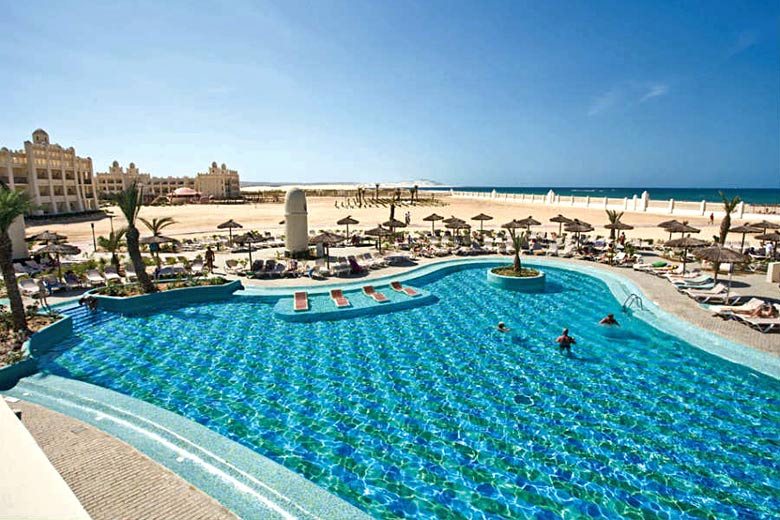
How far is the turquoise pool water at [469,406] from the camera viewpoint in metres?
5.95

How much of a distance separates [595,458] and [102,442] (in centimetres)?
756

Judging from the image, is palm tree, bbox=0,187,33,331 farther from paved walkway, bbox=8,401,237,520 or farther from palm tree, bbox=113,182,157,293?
paved walkway, bbox=8,401,237,520

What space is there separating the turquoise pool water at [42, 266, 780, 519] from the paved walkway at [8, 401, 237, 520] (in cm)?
156

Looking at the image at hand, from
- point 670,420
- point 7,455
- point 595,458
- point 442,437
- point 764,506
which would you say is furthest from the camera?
point 670,420

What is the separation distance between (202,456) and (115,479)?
103 centimetres

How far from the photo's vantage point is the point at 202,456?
586 centimetres

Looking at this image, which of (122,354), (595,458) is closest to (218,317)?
(122,354)

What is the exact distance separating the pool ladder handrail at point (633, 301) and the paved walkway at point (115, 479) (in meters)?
13.1

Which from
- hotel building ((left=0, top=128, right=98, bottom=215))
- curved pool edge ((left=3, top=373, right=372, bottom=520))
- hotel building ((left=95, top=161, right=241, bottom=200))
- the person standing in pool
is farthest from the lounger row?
hotel building ((left=95, top=161, right=241, bottom=200))

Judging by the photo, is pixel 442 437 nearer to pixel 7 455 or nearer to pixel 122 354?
pixel 7 455

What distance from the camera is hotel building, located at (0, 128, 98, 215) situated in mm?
43406

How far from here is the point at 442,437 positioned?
7.09 metres

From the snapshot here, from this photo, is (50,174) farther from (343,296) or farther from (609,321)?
(609,321)

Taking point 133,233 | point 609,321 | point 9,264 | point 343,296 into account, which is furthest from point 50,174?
point 609,321
